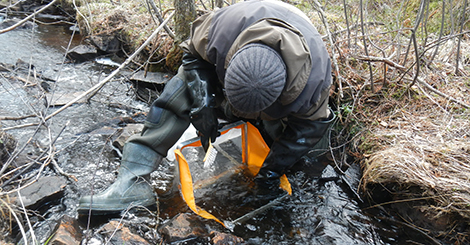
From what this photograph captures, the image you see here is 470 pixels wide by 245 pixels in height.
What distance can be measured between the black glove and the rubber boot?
17.3 inches

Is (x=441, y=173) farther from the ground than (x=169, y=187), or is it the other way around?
(x=441, y=173)

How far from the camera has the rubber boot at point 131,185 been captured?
2.14 meters

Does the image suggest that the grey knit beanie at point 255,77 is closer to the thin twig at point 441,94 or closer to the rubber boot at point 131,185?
the rubber boot at point 131,185

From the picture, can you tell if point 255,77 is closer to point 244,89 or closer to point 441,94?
point 244,89

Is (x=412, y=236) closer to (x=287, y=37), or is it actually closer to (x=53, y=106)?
(x=287, y=37)

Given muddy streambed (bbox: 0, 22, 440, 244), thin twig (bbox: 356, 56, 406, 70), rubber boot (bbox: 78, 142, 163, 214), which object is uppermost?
thin twig (bbox: 356, 56, 406, 70)

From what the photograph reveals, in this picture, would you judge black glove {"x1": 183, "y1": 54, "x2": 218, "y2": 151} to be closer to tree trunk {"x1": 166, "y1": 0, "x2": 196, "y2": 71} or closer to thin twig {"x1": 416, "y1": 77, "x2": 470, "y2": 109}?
tree trunk {"x1": 166, "y1": 0, "x2": 196, "y2": 71}

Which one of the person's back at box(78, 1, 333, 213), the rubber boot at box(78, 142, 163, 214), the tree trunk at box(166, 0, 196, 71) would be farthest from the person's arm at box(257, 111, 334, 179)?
the tree trunk at box(166, 0, 196, 71)

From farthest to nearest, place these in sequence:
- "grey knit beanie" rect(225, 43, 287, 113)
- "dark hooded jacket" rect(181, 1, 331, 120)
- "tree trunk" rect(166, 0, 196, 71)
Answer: "tree trunk" rect(166, 0, 196, 71) < "dark hooded jacket" rect(181, 1, 331, 120) < "grey knit beanie" rect(225, 43, 287, 113)

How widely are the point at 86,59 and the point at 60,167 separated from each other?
267 cm

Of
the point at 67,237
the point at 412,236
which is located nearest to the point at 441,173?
the point at 412,236

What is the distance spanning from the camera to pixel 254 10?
188 cm

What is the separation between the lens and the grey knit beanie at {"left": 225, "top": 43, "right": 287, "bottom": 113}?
1549mm

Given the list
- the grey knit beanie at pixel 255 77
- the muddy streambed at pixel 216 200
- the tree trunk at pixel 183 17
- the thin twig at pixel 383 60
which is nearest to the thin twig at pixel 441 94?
the thin twig at pixel 383 60
